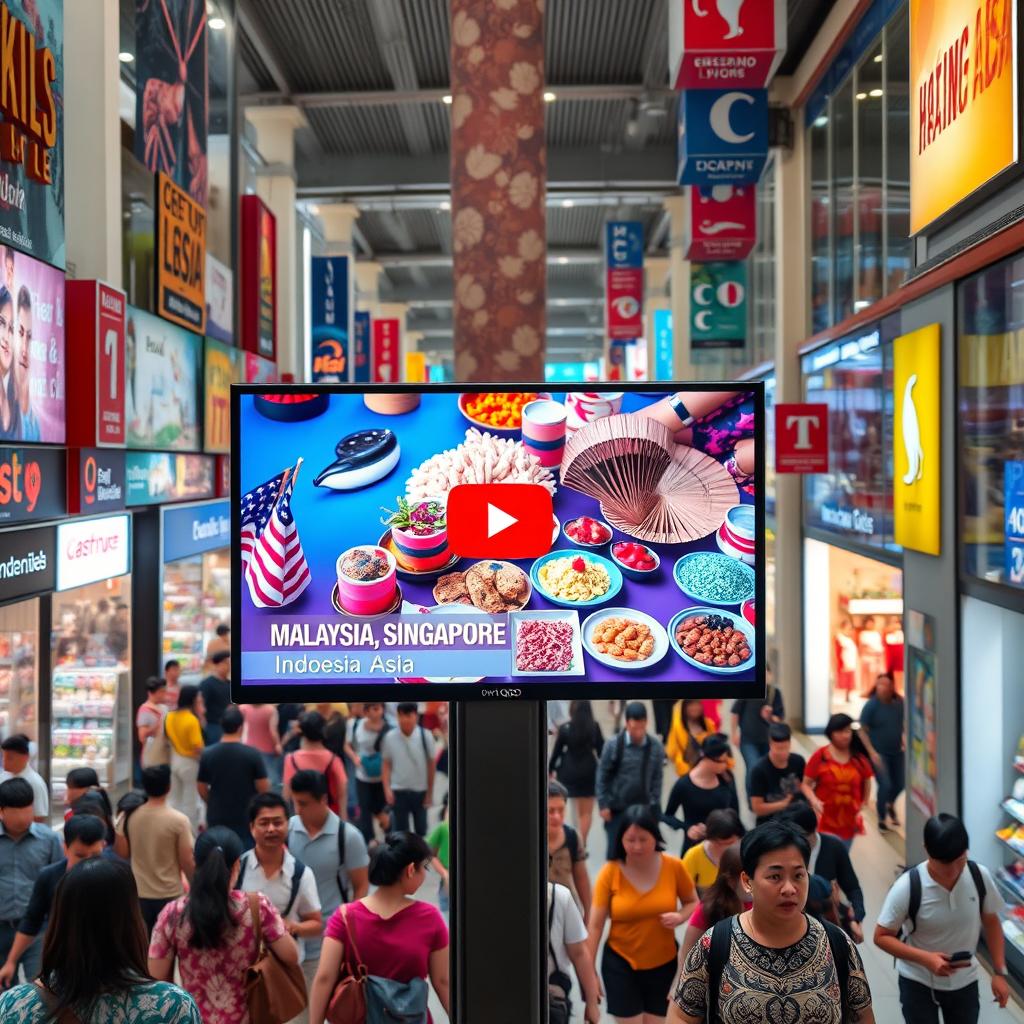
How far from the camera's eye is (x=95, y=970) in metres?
2.47

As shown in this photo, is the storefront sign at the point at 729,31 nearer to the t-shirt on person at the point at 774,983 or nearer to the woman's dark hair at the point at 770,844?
the woman's dark hair at the point at 770,844

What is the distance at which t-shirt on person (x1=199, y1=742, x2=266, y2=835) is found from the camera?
6559mm

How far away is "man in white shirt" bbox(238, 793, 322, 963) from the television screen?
138cm

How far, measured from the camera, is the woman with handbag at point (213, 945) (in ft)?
12.4

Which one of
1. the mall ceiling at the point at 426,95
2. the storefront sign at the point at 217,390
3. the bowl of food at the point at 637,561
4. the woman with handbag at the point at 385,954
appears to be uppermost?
the mall ceiling at the point at 426,95

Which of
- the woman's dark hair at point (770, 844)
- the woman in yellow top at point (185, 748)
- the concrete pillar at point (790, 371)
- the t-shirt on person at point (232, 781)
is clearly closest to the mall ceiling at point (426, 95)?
the concrete pillar at point (790, 371)

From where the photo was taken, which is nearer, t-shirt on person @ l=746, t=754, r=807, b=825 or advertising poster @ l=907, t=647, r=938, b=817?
t-shirt on person @ l=746, t=754, r=807, b=825

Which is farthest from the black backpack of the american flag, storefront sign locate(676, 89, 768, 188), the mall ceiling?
the mall ceiling

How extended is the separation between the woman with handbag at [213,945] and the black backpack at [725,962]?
60.2 inches

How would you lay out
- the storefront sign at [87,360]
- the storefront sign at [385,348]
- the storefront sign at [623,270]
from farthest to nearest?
1. the storefront sign at [385,348]
2. the storefront sign at [623,270]
3. the storefront sign at [87,360]

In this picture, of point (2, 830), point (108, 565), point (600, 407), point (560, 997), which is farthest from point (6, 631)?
point (600, 407)

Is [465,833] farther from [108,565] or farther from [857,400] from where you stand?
[857,400]

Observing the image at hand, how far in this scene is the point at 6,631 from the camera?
320 inches

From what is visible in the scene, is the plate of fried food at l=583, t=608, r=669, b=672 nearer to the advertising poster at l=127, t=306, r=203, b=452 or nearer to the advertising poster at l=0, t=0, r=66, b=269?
the advertising poster at l=0, t=0, r=66, b=269
